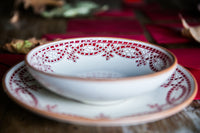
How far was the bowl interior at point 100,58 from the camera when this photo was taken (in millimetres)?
407

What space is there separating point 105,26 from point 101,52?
0.46 meters

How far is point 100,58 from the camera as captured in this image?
17.8 inches

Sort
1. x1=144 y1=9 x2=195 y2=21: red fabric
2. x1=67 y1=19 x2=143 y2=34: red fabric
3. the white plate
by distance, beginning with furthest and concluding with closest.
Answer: x1=144 y1=9 x2=195 y2=21: red fabric
x1=67 y1=19 x2=143 y2=34: red fabric
the white plate

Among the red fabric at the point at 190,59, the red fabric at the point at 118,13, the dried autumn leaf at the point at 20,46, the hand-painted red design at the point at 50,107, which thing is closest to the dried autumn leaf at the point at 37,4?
the red fabric at the point at 118,13

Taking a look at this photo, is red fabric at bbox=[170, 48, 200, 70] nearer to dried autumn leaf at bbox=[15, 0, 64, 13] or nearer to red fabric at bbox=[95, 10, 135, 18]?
red fabric at bbox=[95, 10, 135, 18]

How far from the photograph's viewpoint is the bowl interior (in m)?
0.41

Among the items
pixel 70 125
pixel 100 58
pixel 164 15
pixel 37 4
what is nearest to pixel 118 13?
pixel 164 15

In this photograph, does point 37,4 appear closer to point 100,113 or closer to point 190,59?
point 190,59

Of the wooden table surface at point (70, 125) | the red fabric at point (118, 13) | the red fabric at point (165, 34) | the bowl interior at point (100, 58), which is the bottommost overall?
the red fabric at point (118, 13)

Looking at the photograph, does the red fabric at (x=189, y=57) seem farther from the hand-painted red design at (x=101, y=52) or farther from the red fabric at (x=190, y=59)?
the hand-painted red design at (x=101, y=52)

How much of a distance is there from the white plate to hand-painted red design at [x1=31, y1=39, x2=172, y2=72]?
4 centimetres

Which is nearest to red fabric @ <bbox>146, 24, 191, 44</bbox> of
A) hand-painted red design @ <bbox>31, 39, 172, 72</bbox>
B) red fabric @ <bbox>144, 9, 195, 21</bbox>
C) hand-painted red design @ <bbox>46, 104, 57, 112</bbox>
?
red fabric @ <bbox>144, 9, 195, 21</bbox>

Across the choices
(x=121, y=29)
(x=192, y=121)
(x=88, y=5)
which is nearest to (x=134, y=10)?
(x=88, y=5)

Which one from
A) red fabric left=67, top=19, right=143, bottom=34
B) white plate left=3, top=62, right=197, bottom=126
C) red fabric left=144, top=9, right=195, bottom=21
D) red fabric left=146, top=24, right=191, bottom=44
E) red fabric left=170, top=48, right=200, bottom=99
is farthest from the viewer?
red fabric left=144, top=9, right=195, bottom=21
